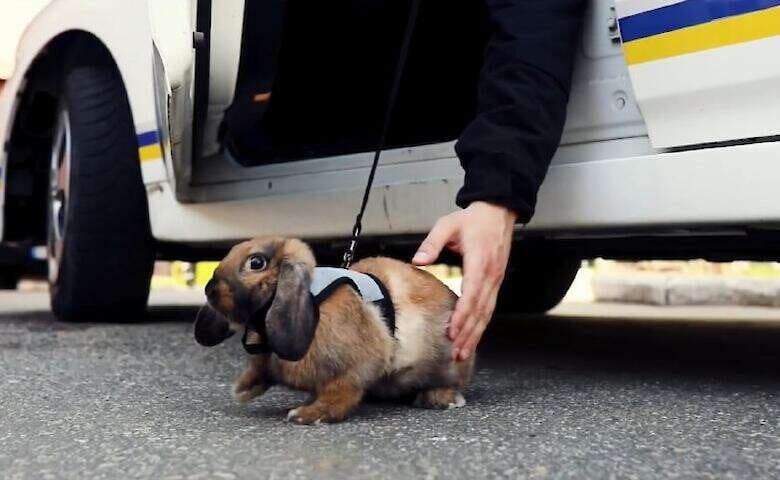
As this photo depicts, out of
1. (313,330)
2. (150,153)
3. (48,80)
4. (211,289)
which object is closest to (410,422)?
(313,330)

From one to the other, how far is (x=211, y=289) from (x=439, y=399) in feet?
1.43

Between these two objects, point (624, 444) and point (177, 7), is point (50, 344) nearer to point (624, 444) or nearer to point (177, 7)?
point (177, 7)

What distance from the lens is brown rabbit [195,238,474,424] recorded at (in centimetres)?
129

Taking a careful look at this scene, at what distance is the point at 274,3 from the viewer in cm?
248

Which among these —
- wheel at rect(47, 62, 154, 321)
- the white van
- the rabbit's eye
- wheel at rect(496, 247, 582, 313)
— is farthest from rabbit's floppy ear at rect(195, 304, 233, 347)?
wheel at rect(496, 247, 582, 313)

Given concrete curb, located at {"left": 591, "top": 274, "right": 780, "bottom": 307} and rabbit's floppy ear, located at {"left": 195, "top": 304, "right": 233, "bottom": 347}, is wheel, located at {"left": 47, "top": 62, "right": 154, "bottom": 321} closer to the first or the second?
rabbit's floppy ear, located at {"left": 195, "top": 304, "right": 233, "bottom": 347}

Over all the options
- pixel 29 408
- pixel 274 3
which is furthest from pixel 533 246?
pixel 29 408

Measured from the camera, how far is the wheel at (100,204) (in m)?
2.84

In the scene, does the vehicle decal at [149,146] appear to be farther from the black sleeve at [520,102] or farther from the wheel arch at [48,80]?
the black sleeve at [520,102]

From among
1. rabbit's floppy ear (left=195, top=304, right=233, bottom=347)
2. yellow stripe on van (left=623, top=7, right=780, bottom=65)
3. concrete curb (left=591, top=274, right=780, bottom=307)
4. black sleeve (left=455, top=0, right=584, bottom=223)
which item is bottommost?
concrete curb (left=591, top=274, right=780, bottom=307)

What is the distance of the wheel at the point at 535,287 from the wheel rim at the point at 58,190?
1.80 m

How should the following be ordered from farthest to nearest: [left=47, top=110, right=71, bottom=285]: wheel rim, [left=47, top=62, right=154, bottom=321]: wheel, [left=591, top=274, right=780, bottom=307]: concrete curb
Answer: [left=591, top=274, right=780, bottom=307]: concrete curb → [left=47, top=110, right=71, bottom=285]: wheel rim → [left=47, top=62, right=154, bottom=321]: wheel

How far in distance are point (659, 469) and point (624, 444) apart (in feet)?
0.45

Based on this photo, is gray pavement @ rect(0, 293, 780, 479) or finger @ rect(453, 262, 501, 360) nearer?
gray pavement @ rect(0, 293, 780, 479)
